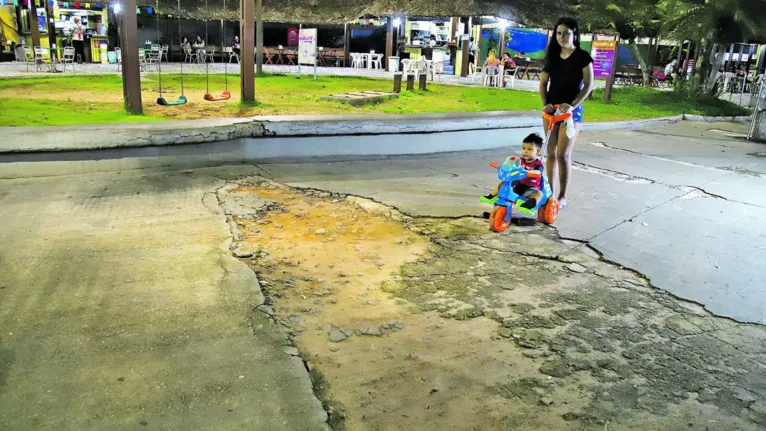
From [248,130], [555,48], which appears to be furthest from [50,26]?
[555,48]

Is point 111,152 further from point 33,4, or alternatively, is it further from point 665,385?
point 33,4

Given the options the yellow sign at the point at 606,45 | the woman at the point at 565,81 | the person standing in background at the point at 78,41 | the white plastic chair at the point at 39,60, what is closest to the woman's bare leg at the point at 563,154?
the woman at the point at 565,81

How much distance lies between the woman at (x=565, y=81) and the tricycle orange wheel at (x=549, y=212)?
0.58 m

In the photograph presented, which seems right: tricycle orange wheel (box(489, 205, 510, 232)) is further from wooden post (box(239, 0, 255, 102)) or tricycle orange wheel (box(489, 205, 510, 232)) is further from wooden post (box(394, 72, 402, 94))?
wooden post (box(394, 72, 402, 94))

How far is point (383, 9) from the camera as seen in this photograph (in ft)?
39.0

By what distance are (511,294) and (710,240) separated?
226 centimetres

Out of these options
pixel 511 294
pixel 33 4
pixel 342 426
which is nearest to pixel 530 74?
pixel 33 4

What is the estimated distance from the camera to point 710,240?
4.67 metres

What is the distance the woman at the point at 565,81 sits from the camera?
5004 mm

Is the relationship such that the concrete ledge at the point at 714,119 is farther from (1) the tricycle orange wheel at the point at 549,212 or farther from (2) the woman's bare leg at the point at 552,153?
(1) the tricycle orange wheel at the point at 549,212

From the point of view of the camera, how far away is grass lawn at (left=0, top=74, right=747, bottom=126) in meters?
7.91

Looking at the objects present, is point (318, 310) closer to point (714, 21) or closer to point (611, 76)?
point (611, 76)

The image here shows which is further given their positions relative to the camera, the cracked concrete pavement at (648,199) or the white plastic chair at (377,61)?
the white plastic chair at (377,61)

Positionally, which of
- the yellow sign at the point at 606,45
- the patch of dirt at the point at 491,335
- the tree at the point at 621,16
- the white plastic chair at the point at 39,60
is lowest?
the patch of dirt at the point at 491,335
